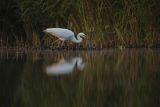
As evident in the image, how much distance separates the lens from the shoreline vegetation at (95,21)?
49.2ft

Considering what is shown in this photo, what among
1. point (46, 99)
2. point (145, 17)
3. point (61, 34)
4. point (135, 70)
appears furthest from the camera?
point (145, 17)

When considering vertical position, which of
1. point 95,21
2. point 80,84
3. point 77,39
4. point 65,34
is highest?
point 95,21

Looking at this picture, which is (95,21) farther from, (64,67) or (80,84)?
(80,84)

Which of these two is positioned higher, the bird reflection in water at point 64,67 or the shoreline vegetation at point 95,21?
the shoreline vegetation at point 95,21

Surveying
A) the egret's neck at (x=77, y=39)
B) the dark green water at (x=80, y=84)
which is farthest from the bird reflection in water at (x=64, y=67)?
the egret's neck at (x=77, y=39)

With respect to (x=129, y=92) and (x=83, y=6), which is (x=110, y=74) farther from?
(x=83, y=6)

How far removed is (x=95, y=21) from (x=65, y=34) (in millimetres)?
1367

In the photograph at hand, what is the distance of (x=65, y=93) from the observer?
6.22 meters

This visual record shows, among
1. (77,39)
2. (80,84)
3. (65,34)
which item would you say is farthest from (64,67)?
(77,39)

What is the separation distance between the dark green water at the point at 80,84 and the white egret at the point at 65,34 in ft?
11.9

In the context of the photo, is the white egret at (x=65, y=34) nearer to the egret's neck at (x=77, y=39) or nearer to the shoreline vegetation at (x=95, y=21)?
the egret's neck at (x=77, y=39)

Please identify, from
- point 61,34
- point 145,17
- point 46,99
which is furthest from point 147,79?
point 145,17

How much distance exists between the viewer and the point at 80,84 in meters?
7.00

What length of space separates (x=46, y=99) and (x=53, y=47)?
8.77m
